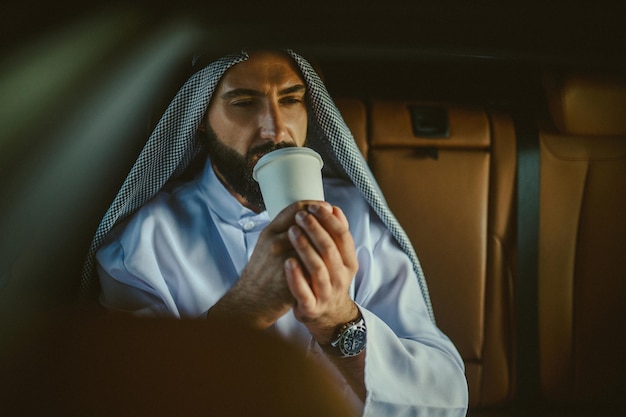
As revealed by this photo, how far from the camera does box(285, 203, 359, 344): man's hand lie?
54 centimetres

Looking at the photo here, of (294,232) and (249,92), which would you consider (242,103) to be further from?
(294,232)

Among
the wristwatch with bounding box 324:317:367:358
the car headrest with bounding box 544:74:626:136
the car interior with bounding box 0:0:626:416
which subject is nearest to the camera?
the car interior with bounding box 0:0:626:416

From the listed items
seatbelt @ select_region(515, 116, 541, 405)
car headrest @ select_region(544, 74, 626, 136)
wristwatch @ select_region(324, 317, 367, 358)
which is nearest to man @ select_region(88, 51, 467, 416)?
wristwatch @ select_region(324, 317, 367, 358)

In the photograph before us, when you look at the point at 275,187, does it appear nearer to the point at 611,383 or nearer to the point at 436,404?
the point at 436,404

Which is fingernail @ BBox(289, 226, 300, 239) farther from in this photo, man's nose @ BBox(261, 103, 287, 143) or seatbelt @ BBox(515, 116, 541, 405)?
seatbelt @ BBox(515, 116, 541, 405)

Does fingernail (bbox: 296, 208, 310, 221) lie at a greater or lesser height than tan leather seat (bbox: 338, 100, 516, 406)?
greater

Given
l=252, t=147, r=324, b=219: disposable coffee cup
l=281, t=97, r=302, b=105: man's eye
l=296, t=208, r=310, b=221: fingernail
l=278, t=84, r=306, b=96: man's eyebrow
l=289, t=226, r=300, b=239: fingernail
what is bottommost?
l=289, t=226, r=300, b=239: fingernail

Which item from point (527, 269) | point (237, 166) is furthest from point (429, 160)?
point (237, 166)

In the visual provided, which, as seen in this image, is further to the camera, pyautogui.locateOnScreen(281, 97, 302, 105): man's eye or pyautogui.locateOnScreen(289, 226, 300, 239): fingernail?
pyautogui.locateOnScreen(281, 97, 302, 105): man's eye

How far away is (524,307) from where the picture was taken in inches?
35.5

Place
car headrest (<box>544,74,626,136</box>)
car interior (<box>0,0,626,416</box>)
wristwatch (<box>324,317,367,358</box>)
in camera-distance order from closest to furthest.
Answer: car interior (<box>0,0,626,416</box>) < wristwatch (<box>324,317,367,358</box>) < car headrest (<box>544,74,626,136</box>)

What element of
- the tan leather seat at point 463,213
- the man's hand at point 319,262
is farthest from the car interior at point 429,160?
the man's hand at point 319,262

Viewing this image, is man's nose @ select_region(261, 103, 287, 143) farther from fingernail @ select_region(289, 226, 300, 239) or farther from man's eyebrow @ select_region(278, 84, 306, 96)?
fingernail @ select_region(289, 226, 300, 239)

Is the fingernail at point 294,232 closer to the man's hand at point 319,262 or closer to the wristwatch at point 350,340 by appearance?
the man's hand at point 319,262
